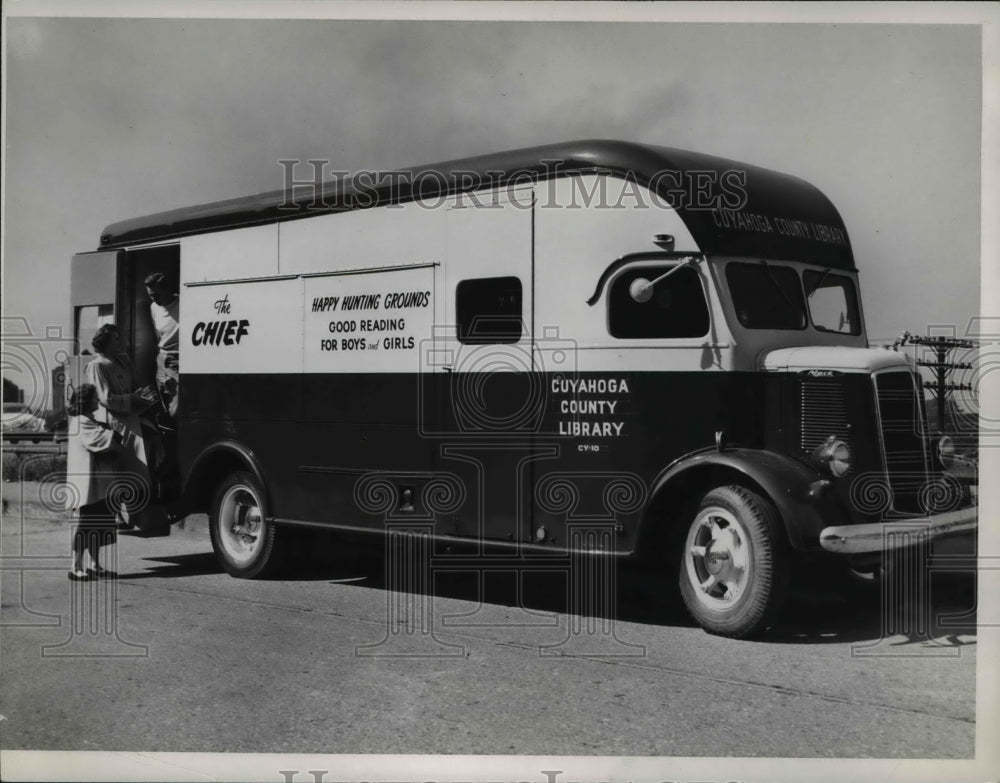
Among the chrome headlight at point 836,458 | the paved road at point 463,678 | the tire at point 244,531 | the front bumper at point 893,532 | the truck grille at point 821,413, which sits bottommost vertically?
the paved road at point 463,678

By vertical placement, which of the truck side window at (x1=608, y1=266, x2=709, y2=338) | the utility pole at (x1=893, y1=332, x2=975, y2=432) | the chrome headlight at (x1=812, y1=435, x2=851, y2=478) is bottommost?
the chrome headlight at (x1=812, y1=435, x2=851, y2=478)

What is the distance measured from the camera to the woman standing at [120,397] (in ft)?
28.0

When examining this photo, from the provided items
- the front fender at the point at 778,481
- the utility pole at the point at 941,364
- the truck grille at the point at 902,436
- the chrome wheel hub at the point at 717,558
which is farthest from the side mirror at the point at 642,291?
the utility pole at the point at 941,364

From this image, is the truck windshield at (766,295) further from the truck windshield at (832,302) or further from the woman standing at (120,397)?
the woman standing at (120,397)

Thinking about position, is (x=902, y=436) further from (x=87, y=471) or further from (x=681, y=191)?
(x=87, y=471)

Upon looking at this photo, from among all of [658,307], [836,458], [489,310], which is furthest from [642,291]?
[836,458]

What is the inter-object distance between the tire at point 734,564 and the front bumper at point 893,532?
290mm

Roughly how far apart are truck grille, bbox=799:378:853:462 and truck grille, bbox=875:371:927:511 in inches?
9.1

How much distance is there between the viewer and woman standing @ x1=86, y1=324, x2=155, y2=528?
855 cm

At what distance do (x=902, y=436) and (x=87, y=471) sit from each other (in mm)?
5626

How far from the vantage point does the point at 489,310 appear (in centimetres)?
746

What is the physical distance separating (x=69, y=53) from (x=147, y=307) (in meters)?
3.03

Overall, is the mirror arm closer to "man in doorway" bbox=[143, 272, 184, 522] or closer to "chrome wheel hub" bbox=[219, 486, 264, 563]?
"chrome wheel hub" bbox=[219, 486, 264, 563]

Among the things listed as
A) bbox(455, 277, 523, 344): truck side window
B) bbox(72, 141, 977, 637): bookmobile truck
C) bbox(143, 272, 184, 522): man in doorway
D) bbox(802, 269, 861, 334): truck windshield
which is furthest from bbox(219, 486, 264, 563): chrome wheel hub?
bbox(802, 269, 861, 334): truck windshield
